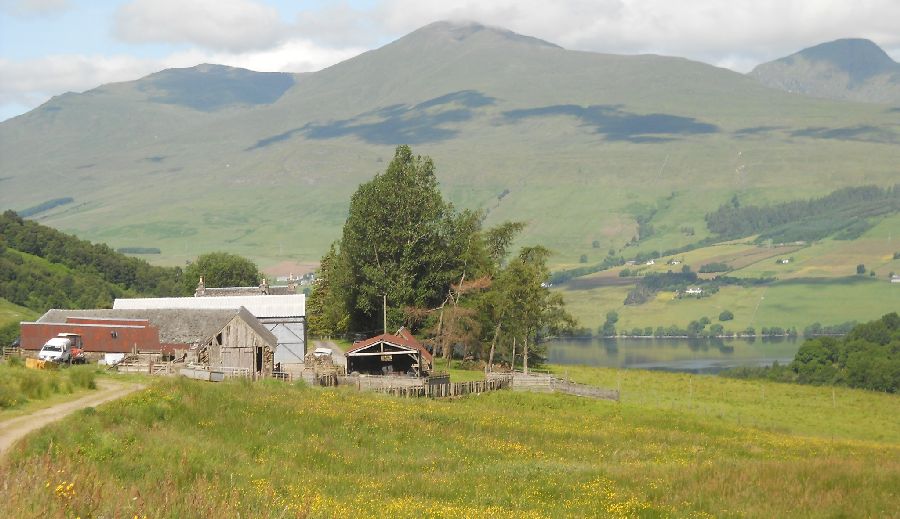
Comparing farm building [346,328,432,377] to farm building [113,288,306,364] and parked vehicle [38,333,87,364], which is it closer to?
farm building [113,288,306,364]

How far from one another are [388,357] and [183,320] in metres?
16.2

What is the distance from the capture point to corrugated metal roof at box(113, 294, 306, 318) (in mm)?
89375

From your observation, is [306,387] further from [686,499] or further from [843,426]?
[843,426]

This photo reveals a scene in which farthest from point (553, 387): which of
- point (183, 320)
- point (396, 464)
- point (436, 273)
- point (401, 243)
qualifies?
point (396, 464)

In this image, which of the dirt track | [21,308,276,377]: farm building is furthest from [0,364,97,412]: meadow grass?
[21,308,276,377]: farm building

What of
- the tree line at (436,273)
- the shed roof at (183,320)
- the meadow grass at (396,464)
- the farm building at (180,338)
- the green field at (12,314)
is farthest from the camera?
the green field at (12,314)

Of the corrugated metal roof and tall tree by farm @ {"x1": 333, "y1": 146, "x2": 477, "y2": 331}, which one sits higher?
tall tree by farm @ {"x1": 333, "y1": 146, "x2": 477, "y2": 331}

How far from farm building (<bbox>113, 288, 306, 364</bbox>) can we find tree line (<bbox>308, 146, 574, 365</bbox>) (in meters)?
6.95

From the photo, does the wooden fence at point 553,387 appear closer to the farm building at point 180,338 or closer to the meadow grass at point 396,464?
the meadow grass at point 396,464

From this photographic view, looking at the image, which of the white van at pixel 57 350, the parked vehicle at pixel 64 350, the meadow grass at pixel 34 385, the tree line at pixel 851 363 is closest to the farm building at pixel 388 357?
the parked vehicle at pixel 64 350

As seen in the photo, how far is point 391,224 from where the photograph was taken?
93750 millimetres

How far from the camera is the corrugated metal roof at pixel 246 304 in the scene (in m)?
89.4

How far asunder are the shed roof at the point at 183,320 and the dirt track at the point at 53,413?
28.2 m

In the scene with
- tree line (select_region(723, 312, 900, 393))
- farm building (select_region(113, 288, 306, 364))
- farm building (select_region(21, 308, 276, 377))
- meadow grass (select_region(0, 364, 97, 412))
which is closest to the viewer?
meadow grass (select_region(0, 364, 97, 412))
